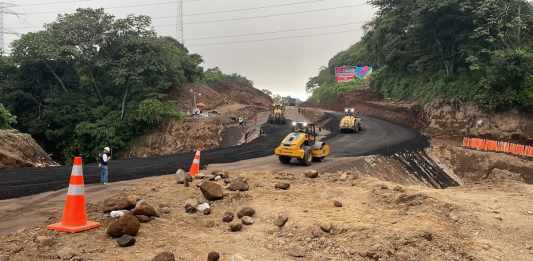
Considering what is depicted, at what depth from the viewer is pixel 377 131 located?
3212cm

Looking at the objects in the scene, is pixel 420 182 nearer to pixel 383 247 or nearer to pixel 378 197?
pixel 378 197

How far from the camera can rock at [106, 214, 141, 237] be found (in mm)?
6305

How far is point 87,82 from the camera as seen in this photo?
41.2m

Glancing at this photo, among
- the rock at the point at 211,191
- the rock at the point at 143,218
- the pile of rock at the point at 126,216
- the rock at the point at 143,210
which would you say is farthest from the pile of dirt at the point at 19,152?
the rock at the point at 143,218

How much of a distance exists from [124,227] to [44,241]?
3.62 feet

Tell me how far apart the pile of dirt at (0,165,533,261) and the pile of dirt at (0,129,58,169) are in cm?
1270

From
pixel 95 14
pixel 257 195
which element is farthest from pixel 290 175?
pixel 95 14

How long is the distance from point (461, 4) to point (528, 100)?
9078mm

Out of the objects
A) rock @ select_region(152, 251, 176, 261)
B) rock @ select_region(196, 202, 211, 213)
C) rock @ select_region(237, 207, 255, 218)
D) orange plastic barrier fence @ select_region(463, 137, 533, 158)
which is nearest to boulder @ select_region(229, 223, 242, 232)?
rock @ select_region(237, 207, 255, 218)

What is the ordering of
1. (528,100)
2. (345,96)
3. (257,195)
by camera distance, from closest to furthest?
(257,195)
(528,100)
(345,96)

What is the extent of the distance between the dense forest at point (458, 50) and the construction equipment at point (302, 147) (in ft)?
58.9

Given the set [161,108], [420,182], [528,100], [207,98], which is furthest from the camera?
[207,98]

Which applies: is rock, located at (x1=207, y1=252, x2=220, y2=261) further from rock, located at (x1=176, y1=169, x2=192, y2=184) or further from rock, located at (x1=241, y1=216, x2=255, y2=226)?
rock, located at (x1=176, y1=169, x2=192, y2=184)

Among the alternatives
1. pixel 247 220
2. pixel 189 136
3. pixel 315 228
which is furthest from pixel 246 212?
pixel 189 136
